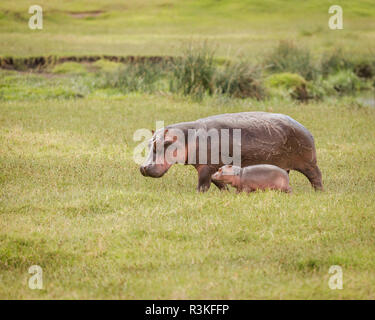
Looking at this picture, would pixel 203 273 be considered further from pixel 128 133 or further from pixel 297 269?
pixel 128 133

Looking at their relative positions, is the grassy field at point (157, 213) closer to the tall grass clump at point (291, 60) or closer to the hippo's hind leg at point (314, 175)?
the hippo's hind leg at point (314, 175)

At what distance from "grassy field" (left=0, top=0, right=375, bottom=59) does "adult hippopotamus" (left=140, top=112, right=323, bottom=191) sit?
16.4 meters

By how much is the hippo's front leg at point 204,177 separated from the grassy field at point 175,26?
16676 mm

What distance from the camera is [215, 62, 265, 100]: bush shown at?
16.6 m

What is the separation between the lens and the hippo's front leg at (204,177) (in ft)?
24.9

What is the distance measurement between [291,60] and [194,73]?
6938mm

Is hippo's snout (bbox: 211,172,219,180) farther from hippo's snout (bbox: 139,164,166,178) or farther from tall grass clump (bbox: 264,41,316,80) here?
tall grass clump (bbox: 264,41,316,80)

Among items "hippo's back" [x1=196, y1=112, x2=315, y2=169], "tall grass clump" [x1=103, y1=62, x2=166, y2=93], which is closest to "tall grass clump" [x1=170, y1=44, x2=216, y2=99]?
"tall grass clump" [x1=103, y1=62, x2=166, y2=93]

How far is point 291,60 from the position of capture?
22062 millimetres

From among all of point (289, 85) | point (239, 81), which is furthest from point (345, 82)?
point (239, 81)

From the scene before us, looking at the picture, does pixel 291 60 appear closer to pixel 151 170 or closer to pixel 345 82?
pixel 345 82

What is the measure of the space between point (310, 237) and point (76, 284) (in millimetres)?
2308

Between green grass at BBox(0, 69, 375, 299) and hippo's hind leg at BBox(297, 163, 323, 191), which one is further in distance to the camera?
hippo's hind leg at BBox(297, 163, 323, 191)

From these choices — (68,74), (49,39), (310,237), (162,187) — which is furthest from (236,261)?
(49,39)
